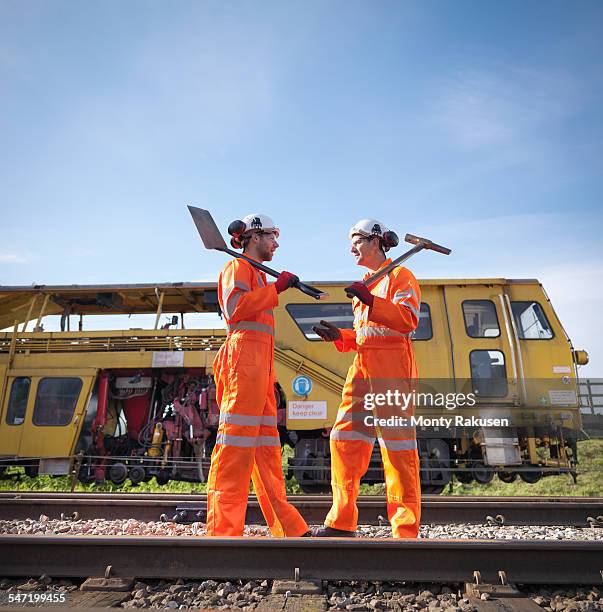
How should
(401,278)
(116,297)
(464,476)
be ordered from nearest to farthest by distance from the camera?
(401,278), (464,476), (116,297)

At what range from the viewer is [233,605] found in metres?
2.03

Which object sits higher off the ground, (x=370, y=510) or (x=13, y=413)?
(x=13, y=413)

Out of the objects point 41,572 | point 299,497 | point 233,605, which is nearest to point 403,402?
point 233,605

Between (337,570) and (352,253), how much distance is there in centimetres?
198

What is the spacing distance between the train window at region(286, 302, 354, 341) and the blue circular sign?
0.61 m

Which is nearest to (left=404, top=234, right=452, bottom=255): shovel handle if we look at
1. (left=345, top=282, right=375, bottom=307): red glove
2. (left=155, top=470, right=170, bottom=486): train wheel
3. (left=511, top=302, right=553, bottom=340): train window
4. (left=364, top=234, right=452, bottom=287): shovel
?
(left=364, top=234, right=452, bottom=287): shovel

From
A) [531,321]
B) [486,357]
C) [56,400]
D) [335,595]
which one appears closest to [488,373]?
[486,357]

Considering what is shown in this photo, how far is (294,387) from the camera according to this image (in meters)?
6.44

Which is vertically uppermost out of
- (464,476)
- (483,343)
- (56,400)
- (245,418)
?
(483,343)

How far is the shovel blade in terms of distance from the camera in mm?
3197

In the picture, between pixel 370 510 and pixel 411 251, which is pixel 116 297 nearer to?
pixel 370 510

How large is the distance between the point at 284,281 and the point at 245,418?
842 millimetres

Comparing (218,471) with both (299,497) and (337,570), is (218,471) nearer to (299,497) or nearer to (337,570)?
(337,570)

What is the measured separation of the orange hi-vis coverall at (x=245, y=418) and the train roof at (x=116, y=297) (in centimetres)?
394
